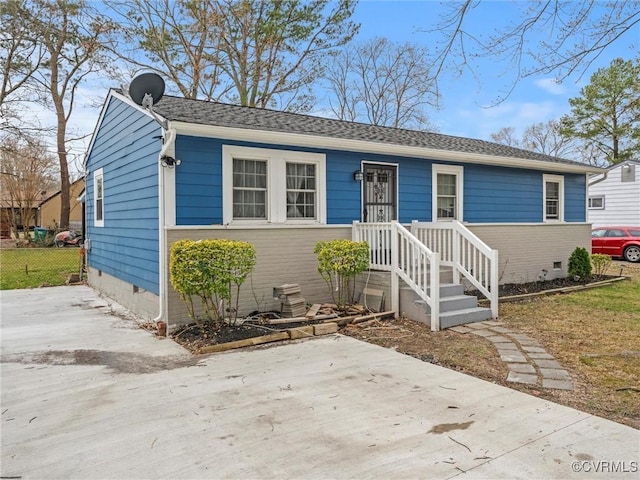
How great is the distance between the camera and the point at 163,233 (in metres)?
5.94

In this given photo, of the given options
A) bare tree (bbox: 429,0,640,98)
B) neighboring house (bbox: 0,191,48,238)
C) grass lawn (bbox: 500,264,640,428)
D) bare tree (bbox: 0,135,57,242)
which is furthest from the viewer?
neighboring house (bbox: 0,191,48,238)

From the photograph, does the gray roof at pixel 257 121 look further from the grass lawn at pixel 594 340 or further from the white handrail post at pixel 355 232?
the grass lawn at pixel 594 340

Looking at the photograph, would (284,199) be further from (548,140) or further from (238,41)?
(548,140)

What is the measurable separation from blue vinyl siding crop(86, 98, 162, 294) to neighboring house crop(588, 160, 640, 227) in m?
16.9

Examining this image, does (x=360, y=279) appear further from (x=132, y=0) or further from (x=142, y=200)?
(x=132, y=0)

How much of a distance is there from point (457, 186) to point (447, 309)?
3.55 metres

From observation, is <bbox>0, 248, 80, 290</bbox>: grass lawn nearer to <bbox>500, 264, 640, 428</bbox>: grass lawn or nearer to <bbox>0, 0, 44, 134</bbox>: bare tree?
<bbox>0, 0, 44, 134</bbox>: bare tree

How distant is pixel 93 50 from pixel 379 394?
21004 millimetres

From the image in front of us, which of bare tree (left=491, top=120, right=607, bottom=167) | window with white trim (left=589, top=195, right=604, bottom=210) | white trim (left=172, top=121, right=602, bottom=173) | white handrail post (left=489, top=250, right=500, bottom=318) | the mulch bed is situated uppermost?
bare tree (left=491, top=120, right=607, bottom=167)

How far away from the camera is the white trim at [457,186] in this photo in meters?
8.76

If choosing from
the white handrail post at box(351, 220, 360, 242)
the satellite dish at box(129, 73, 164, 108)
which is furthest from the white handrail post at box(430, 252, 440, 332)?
the satellite dish at box(129, 73, 164, 108)

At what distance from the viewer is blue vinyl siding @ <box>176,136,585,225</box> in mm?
6138

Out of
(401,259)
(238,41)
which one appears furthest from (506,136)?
(401,259)

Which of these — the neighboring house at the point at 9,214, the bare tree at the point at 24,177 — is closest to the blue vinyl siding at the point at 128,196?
the bare tree at the point at 24,177
